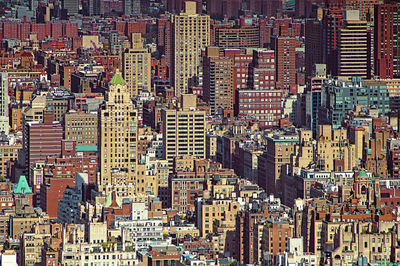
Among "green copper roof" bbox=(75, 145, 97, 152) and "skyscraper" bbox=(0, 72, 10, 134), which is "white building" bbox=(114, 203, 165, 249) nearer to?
"green copper roof" bbox=(75, 145, 97, 152)

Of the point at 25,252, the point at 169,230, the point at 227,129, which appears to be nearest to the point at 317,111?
the point at 227,129

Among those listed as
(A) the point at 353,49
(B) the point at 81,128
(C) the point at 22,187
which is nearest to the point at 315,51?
(A) the point at 353,49

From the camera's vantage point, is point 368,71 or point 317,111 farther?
point 368,71

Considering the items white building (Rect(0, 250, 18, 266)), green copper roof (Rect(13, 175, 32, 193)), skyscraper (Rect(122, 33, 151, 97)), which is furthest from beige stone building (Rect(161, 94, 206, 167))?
white building (Rect(0, 250, 18, 266))

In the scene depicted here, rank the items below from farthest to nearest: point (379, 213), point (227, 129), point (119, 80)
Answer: point (227, 129), point (119, 80), point (379, 213)

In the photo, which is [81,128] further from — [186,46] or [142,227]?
[186,46]

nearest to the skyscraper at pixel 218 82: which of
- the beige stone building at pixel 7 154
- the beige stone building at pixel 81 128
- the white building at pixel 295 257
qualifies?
the beige stone building at pixel 81 128

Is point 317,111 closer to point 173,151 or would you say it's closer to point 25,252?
point 173,151
